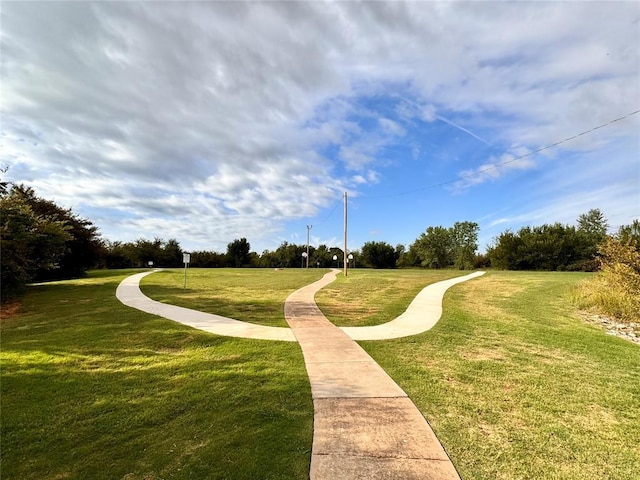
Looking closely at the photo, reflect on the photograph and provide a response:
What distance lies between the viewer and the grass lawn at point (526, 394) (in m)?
2.93

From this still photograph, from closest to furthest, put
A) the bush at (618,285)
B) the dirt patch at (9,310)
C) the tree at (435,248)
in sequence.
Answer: the bush at (618,285) → the dirt patch at (9,310) → the tree at (435,248)

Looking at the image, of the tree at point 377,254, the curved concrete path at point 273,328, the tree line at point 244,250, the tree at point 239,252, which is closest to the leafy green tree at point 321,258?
the tree line at point 244,250

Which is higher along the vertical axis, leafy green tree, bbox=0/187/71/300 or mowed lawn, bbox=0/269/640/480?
leafy green tree, bbox=0/187/71/300

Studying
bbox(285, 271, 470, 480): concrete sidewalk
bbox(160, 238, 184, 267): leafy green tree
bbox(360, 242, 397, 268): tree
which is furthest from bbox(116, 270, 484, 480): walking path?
bbox(360, 242, 397, 268): tree

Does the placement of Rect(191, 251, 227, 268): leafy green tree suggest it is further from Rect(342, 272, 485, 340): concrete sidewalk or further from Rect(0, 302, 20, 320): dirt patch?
Rect(342, 272, 485, 340): concrete sidewalk

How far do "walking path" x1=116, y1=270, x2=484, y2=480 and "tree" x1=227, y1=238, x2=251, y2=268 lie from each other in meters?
52.6

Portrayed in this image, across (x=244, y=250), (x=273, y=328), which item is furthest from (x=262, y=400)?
(x=244, y=250)

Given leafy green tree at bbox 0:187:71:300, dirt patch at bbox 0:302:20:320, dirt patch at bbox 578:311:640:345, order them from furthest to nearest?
leafy green tree at bbox 0:187:71:300
dirt patch at bbox 0:302:20:320
dirt patch at bbox 578:311:640:345

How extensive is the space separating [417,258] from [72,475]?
221 feet

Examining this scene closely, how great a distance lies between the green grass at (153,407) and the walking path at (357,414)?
0.20m

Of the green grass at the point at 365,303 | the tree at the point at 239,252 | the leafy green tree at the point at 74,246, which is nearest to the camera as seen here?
the green grass at the point at 365,303

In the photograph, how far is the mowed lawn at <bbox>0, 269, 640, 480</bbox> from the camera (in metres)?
2.88

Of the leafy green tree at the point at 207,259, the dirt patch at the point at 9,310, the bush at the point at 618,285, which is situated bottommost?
the dirt patch at the point at 9,310

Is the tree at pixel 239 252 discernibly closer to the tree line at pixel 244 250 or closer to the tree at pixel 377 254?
the tree line at pixel 244 250
